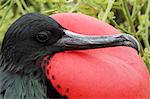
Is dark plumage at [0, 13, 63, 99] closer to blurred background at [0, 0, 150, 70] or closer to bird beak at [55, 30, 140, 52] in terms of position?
bird beak at [55, 30, 140, 52]

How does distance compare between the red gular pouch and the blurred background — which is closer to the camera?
the red gular pouch

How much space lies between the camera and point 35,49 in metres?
2.05

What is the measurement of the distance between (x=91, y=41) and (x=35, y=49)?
0.54ft

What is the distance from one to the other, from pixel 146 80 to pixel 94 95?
18 cm

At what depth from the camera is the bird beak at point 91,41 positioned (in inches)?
80.2

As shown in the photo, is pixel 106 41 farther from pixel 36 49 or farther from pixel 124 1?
pixel 124 1

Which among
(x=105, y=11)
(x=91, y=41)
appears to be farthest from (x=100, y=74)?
(x=105, y=11)

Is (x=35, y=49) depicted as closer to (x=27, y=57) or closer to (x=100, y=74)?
(x=27, y=57)

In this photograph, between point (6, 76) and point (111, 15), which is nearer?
point (6, 76)

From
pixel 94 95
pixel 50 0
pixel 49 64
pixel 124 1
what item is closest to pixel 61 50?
pixel 49 64

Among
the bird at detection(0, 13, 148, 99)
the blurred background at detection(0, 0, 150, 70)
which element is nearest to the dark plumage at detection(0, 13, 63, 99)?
the bird at detection(0, 13, 148, 99)

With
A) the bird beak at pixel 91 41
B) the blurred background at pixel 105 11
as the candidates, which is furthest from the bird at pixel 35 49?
the blurred background at pixel 105 11

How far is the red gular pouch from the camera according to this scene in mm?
1956

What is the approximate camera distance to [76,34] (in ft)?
6.81
